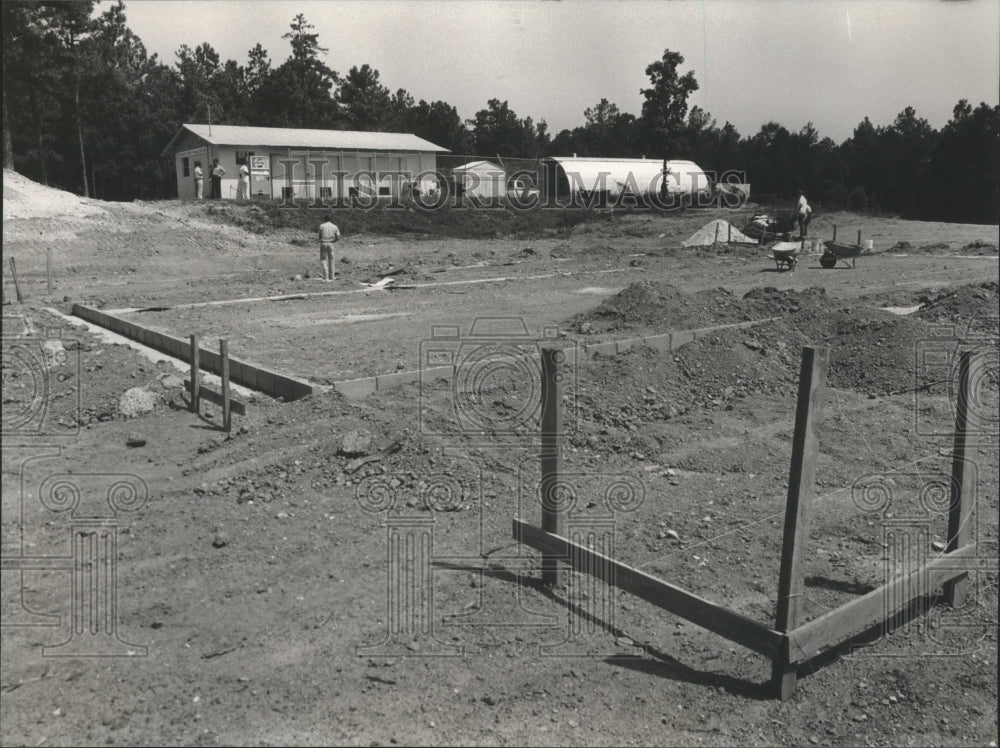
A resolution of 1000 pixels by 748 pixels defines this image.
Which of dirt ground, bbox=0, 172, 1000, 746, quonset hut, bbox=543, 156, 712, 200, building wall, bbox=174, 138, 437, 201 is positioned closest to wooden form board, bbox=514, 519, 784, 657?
dirt ground, bbox=0, 172, 1000, 746

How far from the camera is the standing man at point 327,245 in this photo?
1889cm

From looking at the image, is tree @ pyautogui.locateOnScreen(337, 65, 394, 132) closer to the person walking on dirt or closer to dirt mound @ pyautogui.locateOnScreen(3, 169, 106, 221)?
dirt mound @ pyautogui.locateOnScreen(3, 169, 106, 221)

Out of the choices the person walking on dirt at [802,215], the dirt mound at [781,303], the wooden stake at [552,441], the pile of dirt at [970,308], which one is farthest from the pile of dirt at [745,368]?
the person walking on dirt at [802,215]

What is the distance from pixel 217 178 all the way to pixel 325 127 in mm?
13973

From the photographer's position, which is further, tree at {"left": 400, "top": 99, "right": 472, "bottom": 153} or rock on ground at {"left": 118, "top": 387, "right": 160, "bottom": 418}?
tree at {"left": 400, "top": 99, "right": 472, "bottom": 153}

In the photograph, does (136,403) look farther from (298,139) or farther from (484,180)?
(484,180)

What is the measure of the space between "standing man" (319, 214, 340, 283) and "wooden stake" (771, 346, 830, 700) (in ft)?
51.3

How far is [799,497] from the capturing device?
4129mm

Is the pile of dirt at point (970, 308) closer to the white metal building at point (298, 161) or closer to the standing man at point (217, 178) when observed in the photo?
the white metal building at point (298, 161)

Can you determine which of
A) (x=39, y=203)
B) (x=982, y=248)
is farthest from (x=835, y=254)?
(x=39, y=203)

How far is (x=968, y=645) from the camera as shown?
15.8 feet

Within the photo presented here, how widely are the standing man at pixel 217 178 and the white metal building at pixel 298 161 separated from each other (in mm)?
282

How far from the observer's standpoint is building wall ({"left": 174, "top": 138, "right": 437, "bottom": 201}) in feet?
117

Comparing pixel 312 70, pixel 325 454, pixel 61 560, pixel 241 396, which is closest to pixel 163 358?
pixel 241 396
